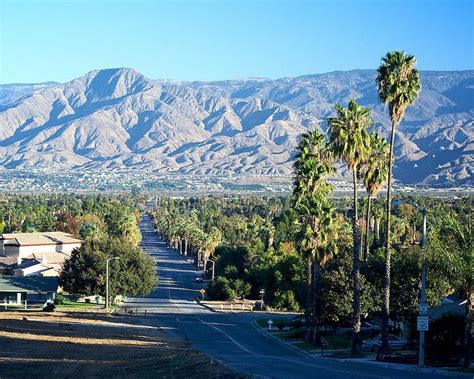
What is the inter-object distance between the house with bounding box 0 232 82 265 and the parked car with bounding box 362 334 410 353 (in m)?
65.6

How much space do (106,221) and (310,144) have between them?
4619 inches

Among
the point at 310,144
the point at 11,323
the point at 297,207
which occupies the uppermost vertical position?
the point at 310,144

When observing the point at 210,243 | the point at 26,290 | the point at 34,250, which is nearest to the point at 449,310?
the point at 26,290

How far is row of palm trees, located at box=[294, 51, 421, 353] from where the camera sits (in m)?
49.1

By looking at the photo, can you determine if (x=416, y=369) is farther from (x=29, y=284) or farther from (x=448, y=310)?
(x=29, y=284)

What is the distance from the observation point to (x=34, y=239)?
405 ft

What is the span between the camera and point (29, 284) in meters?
92.2

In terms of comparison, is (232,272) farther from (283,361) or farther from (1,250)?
(283,361)

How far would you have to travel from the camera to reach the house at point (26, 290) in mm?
90375

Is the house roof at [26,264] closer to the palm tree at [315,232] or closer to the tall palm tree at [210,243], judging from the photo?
the tall palm tree at [210,243]

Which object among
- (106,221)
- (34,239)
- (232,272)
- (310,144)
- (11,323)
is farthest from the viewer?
(106,221)

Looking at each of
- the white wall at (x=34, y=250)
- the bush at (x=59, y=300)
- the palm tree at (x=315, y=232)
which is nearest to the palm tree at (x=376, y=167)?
the palm tree at (x=315, y=232)

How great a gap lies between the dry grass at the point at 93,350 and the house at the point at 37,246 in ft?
145

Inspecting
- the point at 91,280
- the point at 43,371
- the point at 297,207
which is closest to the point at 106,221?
the point at 91,280
